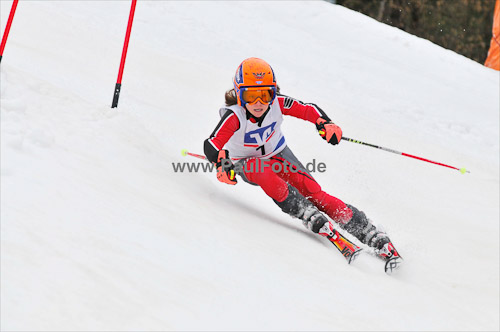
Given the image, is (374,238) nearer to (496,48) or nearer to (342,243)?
(342,243)

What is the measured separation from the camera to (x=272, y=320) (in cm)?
228

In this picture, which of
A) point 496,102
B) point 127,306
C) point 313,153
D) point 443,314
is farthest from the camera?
point 496,102

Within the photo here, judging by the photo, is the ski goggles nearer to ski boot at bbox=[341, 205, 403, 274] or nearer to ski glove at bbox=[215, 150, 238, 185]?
ski glove at bbox=[215, 150, 238, 185]

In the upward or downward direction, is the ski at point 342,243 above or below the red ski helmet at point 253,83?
below

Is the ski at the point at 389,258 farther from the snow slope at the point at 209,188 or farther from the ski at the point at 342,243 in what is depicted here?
the ski at the point at 342,243

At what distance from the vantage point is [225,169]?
12.3ft

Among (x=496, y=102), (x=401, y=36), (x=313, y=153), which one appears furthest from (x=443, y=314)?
(x=401, y=36)

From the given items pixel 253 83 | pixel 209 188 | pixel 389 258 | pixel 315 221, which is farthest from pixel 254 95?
pixel 389 258

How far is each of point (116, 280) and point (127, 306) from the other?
0.47ft

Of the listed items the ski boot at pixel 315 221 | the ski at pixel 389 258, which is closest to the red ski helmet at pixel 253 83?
the ski boot at pixel 315 221

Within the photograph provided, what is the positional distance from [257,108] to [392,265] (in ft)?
4.44

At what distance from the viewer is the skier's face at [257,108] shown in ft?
13.3

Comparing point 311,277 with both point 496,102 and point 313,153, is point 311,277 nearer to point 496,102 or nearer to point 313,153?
point 313,153

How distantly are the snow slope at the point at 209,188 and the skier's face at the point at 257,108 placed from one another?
0.59 m
